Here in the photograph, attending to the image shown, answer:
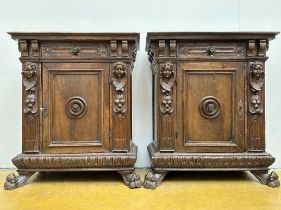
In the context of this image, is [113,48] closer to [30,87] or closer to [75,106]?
[75,106]

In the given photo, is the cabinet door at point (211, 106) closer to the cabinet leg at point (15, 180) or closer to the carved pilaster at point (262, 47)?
the carved pilaster at point (262, 47)

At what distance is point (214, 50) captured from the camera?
1.99 metres

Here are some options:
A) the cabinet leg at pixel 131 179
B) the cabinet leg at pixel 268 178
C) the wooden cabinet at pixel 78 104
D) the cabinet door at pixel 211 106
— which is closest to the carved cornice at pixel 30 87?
the wooden cabinet at pixel 78 104

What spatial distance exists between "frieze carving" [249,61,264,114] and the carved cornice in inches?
56.0

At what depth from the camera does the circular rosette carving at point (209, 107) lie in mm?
1983

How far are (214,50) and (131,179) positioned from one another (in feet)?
3.32

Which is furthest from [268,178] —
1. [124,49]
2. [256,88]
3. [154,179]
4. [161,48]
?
[124,49]

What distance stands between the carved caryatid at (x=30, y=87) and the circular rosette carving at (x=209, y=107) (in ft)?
3.62
